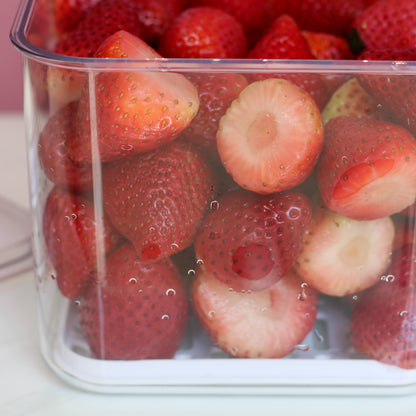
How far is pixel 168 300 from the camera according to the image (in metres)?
0.37

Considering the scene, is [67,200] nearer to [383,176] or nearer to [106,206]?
[106,206]

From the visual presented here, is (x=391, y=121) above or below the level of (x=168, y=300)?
above

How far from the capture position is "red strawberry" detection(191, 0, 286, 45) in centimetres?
52

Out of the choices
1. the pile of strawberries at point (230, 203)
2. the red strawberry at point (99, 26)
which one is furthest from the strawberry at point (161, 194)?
the red strawberry at point (99, 26)

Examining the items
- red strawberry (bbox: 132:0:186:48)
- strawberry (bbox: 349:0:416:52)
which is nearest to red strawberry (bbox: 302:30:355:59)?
strawberry (bbox: 349:0:416:52)

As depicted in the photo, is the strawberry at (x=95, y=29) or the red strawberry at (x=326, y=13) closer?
the strawberry at (x=95, y=29)

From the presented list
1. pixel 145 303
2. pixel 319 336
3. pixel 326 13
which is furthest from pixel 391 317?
pixel 326 13

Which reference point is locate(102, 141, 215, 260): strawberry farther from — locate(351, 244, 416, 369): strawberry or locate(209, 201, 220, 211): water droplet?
locate(351, 244, 416, 369): strawberry

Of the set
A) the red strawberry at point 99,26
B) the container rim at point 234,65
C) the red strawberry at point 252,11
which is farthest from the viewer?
the red strawberry at point 252,11

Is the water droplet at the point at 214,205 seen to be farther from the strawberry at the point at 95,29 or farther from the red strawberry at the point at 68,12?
the red strawberry at the point at 68,12

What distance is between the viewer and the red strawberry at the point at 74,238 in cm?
37

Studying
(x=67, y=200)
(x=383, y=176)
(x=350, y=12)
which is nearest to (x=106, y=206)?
(x=67, y=200)

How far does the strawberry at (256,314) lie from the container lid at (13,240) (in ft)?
0.75

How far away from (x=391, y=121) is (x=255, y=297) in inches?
5.4
